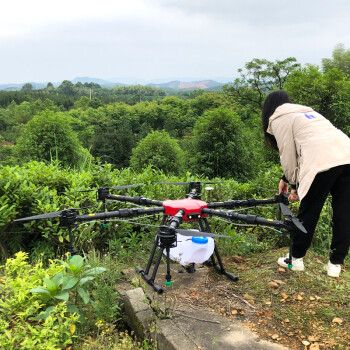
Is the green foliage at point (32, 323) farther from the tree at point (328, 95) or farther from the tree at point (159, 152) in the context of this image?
the tree at point (159, 152)

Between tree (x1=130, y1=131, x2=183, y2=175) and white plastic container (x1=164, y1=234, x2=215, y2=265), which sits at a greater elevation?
white plastic container (x1=164, y1=234, x2=215, y2=265)

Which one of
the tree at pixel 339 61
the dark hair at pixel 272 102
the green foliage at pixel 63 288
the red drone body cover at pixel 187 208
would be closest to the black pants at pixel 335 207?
the dark hair at pixel 272 102

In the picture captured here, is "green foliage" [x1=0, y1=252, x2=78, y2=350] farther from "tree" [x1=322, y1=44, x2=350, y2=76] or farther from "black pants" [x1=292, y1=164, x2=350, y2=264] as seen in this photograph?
"tree" [x1=322, y1=44, x2=350, y2=76]

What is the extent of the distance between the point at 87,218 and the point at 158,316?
0.97 meters

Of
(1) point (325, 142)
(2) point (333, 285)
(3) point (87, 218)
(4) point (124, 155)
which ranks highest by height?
(1) point (325, 142)

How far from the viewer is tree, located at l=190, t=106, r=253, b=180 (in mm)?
17859

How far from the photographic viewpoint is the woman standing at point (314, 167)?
3.00 metres

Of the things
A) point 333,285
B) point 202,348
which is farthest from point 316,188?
point 202,348

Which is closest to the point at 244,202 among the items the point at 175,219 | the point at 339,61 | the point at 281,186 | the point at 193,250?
the point at 281,186

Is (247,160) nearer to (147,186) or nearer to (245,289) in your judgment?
(147,186)

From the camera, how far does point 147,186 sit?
4.80 meters

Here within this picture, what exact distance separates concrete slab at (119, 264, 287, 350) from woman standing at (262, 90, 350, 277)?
46.6 inches

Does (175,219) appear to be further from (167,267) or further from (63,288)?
(63,288)

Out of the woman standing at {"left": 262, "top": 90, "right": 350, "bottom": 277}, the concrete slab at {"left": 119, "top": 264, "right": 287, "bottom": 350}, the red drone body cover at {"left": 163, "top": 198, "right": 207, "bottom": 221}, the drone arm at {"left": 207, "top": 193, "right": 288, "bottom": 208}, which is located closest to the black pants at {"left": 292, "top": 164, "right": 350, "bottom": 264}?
the woman standing at {"left": 262, "top": 90, "right": 350, "bottom": 277}
